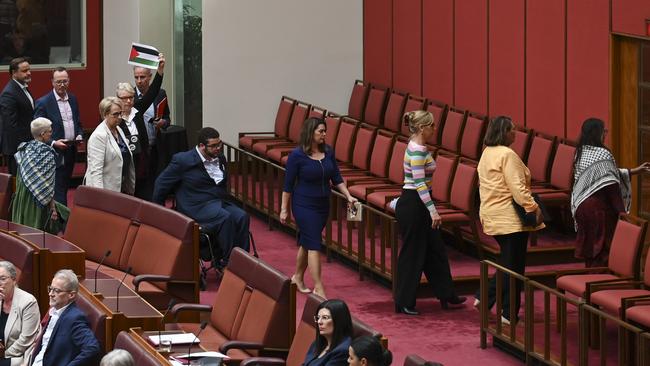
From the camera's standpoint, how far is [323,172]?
10484mm

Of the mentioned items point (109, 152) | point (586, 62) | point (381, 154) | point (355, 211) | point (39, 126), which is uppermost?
point (586, 62)

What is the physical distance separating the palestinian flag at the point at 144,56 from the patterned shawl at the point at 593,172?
4.23 m

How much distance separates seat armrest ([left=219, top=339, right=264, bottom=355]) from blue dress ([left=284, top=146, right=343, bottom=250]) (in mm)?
2539

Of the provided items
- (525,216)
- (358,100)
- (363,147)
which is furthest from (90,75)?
(525,216)

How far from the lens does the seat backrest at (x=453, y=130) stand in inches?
538

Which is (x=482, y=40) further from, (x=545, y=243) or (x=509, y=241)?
(x=509, y=241)

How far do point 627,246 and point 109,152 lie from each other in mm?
3996

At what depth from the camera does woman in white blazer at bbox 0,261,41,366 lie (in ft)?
28.1

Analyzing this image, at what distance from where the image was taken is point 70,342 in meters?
7.98

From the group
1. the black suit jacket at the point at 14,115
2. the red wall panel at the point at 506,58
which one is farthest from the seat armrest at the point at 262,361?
the red wall panel at the point at 506,58

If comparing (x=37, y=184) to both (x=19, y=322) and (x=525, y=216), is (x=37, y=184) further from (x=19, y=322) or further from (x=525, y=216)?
(x=525, y=216)

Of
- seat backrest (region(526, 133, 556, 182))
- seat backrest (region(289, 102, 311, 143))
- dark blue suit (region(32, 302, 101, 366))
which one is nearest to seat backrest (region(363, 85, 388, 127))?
seat backrest (region(289, 102, 311, 143))

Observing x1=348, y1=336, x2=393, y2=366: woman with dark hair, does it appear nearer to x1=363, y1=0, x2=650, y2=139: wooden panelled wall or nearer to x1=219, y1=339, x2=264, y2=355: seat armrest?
x1=219, y1=339, x2=264, y2=355: seat armrest

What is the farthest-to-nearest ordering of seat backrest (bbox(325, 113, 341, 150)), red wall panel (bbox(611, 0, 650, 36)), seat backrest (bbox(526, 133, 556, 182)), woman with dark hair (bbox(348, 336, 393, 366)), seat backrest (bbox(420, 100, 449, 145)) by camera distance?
seat backrest (bbox(325, 113, 341, 150)) < seat backrest (bbox(420, 100, 449, 145)) < seat backrest (bbox(526, 133, 556, 182)) < red wall panel (bbox(611, 0, 650, 36)) < woman with dark hair (bbox(348, 336, 393, 366))
